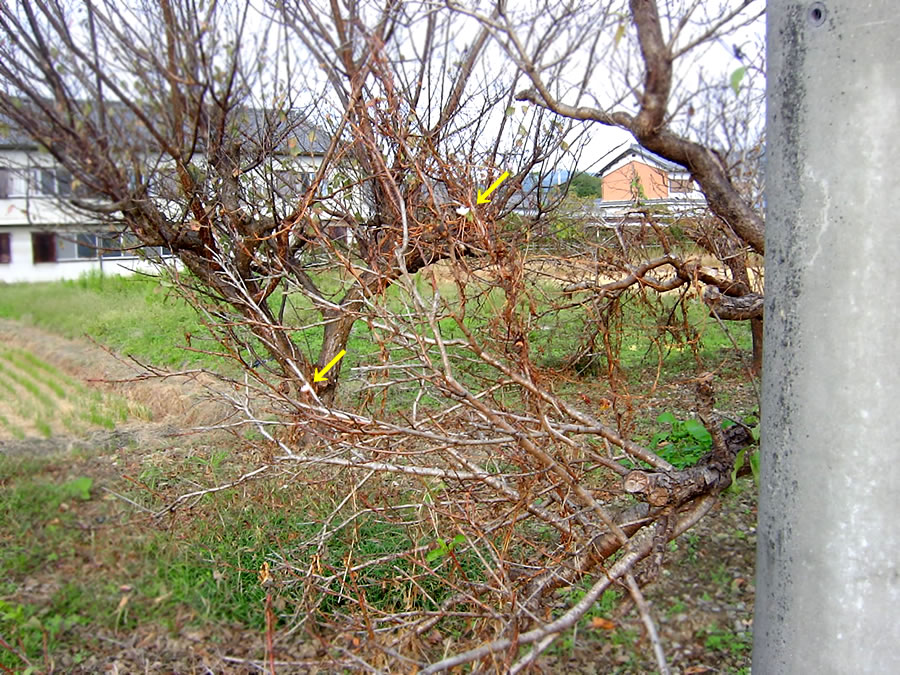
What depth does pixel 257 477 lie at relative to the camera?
4.30 meters

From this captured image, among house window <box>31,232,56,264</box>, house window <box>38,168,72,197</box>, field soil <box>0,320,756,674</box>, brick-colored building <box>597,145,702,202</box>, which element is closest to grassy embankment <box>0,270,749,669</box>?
field soil <box>0,320,756,674</box>

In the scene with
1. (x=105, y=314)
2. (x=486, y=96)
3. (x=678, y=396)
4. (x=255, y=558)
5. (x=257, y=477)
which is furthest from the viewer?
(x=678, y=396)

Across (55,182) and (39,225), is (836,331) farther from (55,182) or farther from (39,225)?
(39,225)

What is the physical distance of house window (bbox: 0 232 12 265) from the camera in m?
3.34

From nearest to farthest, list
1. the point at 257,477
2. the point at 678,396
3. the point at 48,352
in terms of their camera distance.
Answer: the point at 257,477, the point at 48,352, the point at 678,396

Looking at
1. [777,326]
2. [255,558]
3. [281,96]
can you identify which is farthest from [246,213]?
[777,326]

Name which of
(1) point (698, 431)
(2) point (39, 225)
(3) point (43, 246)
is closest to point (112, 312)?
(3) point (43, 246)

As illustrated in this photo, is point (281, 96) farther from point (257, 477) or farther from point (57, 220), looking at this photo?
point (257, 477)

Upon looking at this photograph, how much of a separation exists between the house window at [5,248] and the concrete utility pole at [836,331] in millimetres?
3170

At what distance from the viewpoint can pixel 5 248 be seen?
11.4ft

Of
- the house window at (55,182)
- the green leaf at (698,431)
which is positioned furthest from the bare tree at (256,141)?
the green leaf at (698,431)

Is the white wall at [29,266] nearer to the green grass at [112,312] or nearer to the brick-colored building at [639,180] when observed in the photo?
the green grass at [112,312]

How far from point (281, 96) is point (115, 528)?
2567mm

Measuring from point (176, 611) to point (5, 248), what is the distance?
1.87m
